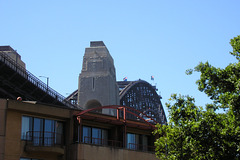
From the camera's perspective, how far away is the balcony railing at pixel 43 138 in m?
37.9

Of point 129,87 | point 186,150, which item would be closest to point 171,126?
point 186,150

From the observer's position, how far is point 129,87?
129 m

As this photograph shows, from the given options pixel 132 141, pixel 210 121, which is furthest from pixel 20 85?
pixel 210 121

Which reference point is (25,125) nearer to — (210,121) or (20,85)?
(210,121)

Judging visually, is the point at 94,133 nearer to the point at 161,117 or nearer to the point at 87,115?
the point at 87,115

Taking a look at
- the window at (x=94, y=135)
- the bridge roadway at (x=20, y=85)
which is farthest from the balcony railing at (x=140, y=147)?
the bridge roadway at (x=20, y=85)

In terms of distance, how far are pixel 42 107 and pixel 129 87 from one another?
90.5 metres

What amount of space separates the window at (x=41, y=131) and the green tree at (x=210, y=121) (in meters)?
11.3

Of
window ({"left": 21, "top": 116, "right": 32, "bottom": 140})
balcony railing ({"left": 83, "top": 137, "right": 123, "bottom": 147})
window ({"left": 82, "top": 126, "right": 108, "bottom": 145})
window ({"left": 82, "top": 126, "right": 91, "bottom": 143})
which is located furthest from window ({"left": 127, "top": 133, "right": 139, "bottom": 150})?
window ({"left": 21, "top": 116, "right": 32, "bottom": 140})

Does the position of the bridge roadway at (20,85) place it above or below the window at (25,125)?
above

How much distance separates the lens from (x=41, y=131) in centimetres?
3891

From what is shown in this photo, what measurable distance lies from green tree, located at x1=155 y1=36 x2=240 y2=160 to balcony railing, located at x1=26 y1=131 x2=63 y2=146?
442 inches

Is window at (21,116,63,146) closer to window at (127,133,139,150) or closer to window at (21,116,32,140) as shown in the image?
window at (21,116,32,140)

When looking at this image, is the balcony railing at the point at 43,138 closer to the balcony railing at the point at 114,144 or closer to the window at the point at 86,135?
the window at the point at 86,135
